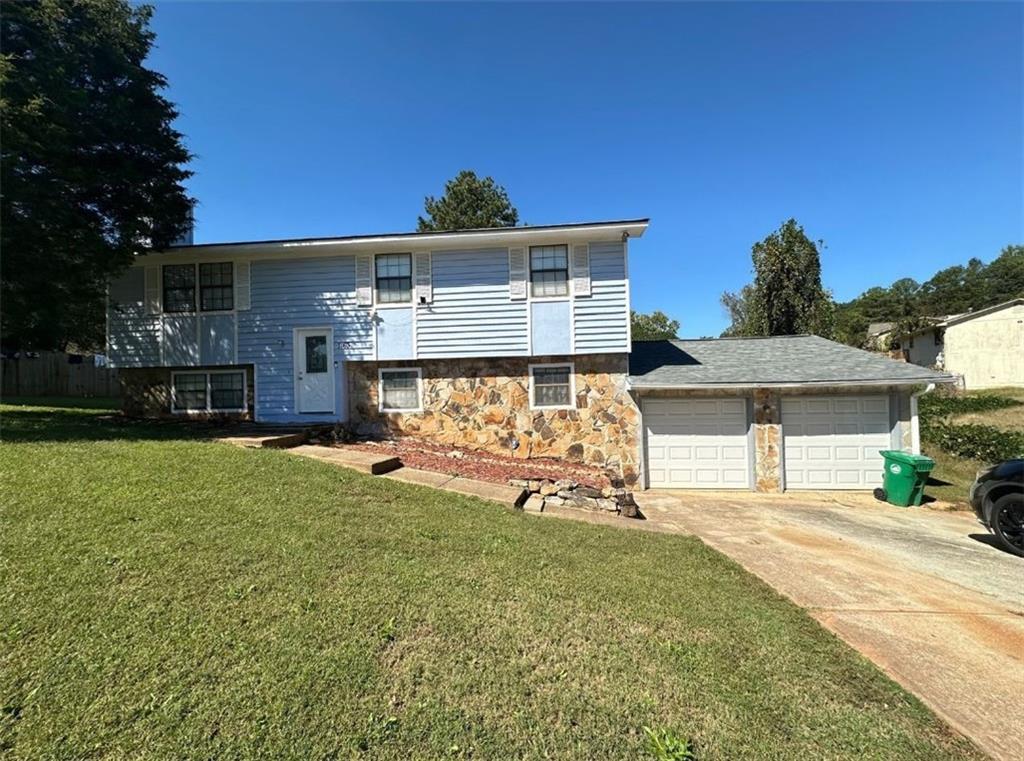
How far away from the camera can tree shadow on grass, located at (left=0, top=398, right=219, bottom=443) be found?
313 inches

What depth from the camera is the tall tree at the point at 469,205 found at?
86.0 feet

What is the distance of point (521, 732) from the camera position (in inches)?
92.0

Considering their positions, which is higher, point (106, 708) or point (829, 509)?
point (106, 708)

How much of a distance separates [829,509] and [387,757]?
30.9 ft

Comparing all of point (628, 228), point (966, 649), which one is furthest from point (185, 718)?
point (628, 228)

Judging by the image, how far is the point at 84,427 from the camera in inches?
368

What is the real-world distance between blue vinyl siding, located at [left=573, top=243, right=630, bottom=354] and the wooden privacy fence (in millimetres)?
18577

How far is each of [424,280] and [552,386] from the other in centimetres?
389

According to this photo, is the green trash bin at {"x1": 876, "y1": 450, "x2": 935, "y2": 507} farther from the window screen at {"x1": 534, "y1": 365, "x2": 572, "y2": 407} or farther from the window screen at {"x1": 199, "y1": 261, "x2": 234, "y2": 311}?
the window screen at {"x1": 199, "y1": 261, "x2": 234, "y2": 311}

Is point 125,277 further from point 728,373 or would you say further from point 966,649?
point 966,649

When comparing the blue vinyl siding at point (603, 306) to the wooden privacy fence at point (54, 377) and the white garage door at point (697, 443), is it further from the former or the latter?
the wooden privacy fence at point (54, 377)

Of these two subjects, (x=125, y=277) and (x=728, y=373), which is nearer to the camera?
(x=728, y=373)

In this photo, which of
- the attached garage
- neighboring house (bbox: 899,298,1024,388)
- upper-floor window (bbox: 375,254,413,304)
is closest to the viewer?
the attached garage

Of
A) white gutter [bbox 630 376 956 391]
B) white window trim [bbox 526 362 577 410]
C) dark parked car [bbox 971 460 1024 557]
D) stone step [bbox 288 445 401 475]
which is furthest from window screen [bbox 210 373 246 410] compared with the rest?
dark parked car [bbox 971 460 1024 557]
